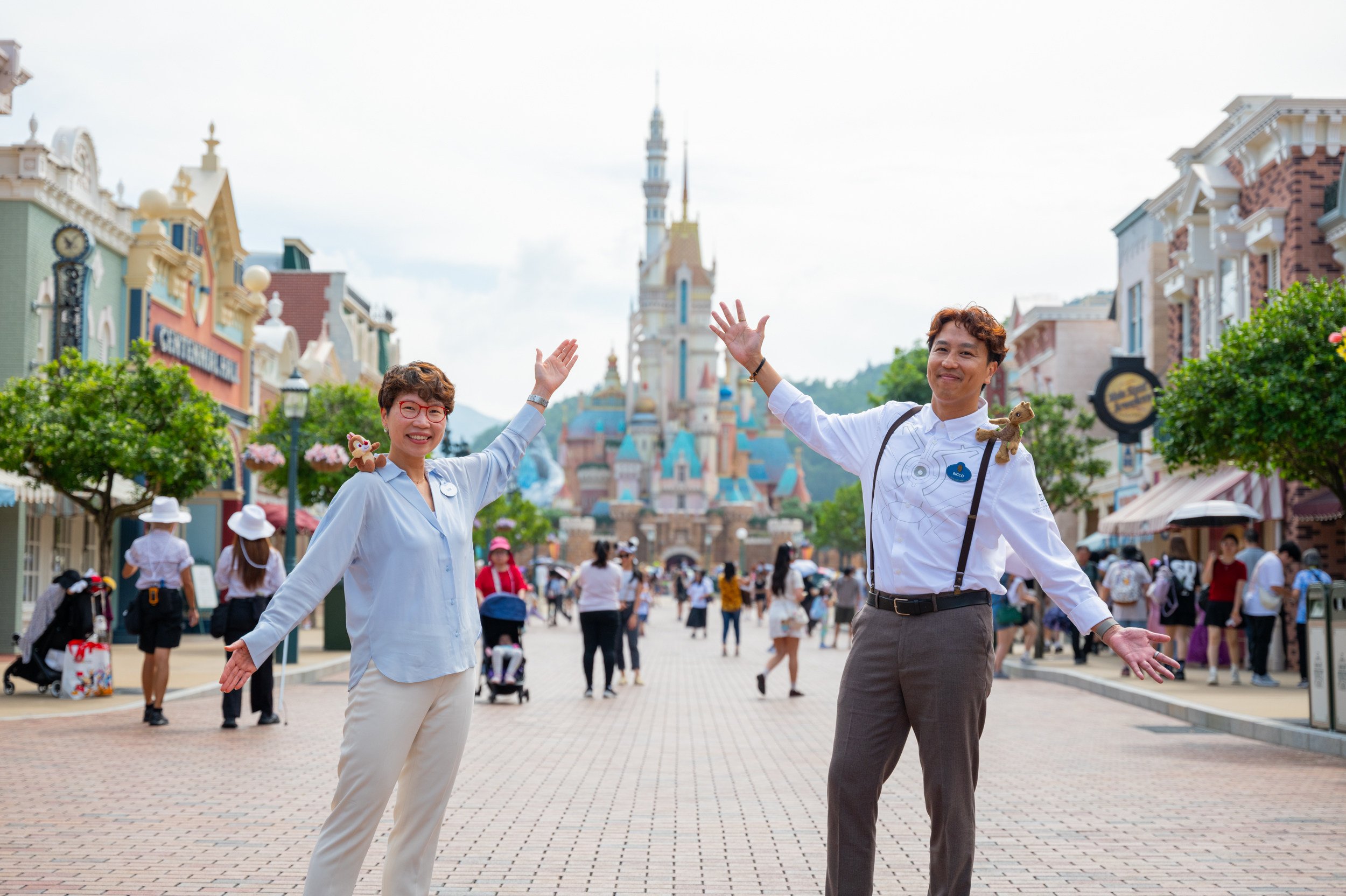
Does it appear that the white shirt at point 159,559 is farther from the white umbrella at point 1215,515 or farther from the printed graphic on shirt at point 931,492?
the white umbrella at point 1215,515

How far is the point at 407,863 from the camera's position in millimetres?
4879

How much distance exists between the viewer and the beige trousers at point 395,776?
4766 millimetres

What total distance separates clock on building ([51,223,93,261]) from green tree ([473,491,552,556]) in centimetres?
2898

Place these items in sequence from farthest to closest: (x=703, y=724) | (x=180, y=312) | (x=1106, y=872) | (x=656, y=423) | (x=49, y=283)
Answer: (x=656, y=423) < (x=180, y=312) < (x=49, y=283) < (x=703, y=724) < (x=1106, y=872)

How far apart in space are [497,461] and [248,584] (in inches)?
336

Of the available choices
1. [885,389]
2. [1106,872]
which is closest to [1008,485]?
[1106,872]

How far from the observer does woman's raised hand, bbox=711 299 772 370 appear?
5.32 meters

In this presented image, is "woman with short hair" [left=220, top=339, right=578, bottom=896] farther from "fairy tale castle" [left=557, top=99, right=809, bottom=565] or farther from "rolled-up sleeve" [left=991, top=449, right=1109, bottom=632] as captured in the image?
"fairy tale castle" [left=557, top=99, right=809, bottom=565]

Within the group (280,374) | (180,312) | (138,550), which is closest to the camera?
(138,550)

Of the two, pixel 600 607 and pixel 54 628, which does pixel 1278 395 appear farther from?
pixel 54 628

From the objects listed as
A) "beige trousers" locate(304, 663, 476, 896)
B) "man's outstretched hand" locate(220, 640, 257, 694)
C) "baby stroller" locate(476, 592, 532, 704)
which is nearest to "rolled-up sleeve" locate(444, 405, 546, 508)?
"beige trousers" locate(304, 663, 476, 896)

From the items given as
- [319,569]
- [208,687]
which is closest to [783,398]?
[319,569]

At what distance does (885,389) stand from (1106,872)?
2070 inches

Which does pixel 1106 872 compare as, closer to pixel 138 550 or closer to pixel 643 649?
pixel 138 550
